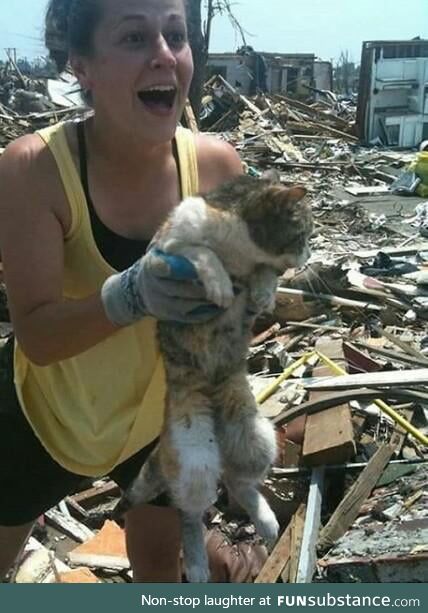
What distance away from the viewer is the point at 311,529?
367 centimetres

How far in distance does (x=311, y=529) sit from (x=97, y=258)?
210cm

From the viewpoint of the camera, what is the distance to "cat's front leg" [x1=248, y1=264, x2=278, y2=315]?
6.90 feet

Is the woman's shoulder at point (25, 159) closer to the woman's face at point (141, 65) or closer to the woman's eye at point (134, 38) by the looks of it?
the woman's face at point (141, 65)

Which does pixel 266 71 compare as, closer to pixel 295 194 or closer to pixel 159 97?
pixel 159 97

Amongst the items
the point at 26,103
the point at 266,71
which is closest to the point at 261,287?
the point at 26,103

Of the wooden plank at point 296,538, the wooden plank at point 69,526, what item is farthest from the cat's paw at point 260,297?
the wooden plank at point 69,526

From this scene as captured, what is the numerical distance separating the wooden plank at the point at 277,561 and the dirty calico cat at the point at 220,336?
1.30 metres

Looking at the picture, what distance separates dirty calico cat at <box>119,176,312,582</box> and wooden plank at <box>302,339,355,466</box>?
1.92m

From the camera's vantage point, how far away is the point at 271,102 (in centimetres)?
2344

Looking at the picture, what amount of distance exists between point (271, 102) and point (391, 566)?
2181 cm

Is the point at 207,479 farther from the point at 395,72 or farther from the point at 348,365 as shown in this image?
→ the point at 395,72

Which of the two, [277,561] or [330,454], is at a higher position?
[330,454]

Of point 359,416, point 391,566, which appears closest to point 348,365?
→ point 359,416
